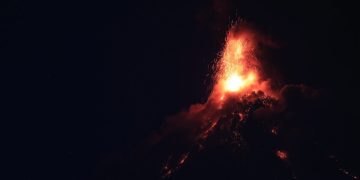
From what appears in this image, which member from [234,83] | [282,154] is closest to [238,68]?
[234,83]

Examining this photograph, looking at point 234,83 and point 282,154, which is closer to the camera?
point 234,83

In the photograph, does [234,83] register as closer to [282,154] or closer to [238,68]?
[238,68]

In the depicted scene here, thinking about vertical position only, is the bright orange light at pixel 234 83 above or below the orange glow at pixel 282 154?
below

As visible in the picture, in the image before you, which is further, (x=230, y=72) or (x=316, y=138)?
(x=316, y=138)

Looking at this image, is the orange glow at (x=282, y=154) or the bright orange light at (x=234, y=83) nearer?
the bright orange light at (x=234, y=83)

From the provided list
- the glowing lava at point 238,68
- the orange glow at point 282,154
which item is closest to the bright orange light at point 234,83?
the glowing lava at point 238,68

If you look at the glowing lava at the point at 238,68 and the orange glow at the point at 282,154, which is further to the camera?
the orange glow at the point at 282,154

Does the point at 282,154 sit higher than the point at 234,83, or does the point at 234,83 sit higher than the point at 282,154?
the point at 282,154

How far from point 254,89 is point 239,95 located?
3.05 m

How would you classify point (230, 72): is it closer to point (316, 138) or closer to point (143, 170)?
point (143, 170)

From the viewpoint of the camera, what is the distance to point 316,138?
346 feet

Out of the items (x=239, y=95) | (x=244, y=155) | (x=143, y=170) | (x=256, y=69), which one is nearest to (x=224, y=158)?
(x=244, y=155)

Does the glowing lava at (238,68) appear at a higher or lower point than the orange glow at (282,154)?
lower

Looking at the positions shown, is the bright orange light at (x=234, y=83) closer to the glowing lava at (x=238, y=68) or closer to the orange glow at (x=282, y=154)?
the glowing lava at (x=238, y=68)
